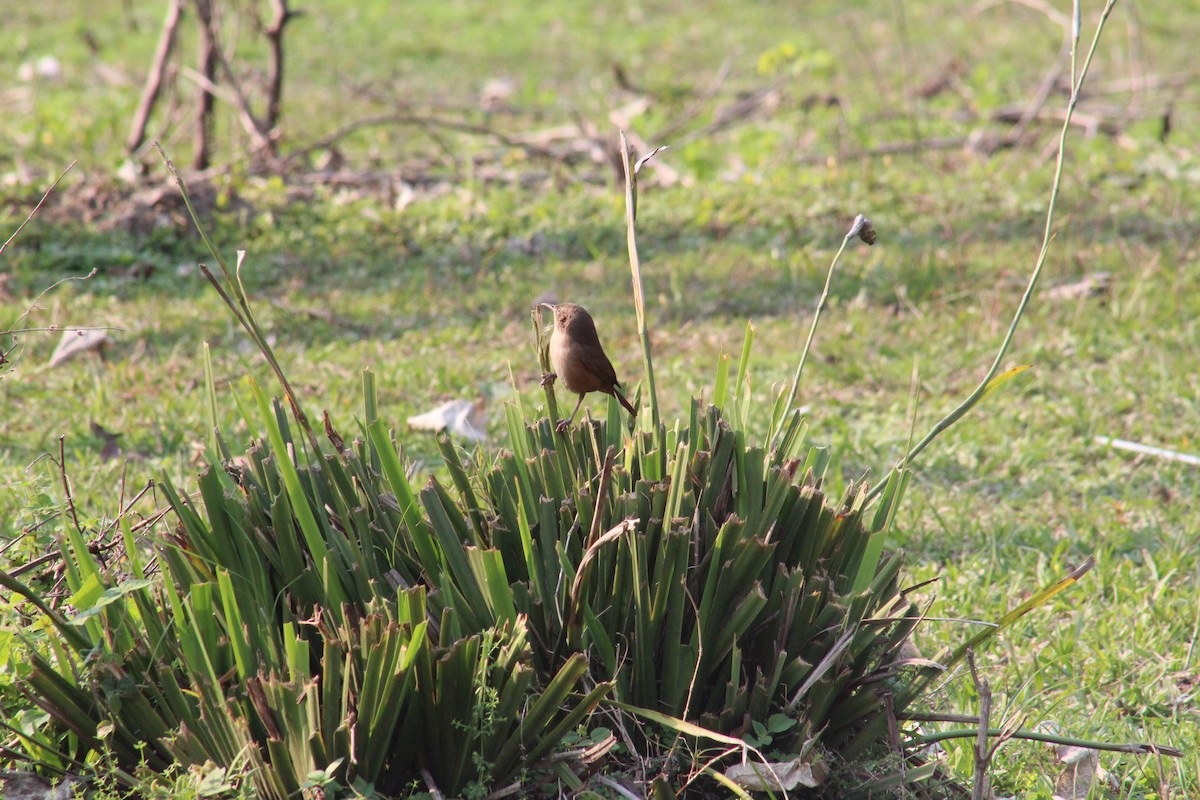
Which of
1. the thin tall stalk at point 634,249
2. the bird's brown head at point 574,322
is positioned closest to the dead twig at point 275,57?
the bird's brown head at point 574,322

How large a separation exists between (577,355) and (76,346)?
307 centimetres

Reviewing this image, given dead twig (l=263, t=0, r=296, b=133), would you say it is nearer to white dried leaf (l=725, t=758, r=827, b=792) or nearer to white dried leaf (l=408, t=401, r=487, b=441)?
white dried leaf (l=408, t=401, r=487, b=441)

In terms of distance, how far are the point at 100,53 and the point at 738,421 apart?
9946 mm

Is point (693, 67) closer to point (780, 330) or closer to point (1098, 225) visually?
point (1098, 225)

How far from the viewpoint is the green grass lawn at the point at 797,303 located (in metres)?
2.89

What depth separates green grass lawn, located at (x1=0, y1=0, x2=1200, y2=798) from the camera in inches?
114

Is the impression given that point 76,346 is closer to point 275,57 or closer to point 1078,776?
point 275,57

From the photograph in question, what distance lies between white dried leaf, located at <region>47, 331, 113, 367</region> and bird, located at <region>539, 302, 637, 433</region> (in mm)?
2954

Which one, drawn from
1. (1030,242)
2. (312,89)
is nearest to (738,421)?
(1030,242)

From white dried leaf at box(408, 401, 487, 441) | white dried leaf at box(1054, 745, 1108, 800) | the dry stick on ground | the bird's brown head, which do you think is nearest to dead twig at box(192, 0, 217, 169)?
the dry stick on ground

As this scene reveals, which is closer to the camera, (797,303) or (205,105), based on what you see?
(797,303)

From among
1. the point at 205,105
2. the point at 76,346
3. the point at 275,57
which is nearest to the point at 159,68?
the point at 205,105

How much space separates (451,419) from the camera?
3.71 m

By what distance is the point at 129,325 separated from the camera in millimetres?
4676
